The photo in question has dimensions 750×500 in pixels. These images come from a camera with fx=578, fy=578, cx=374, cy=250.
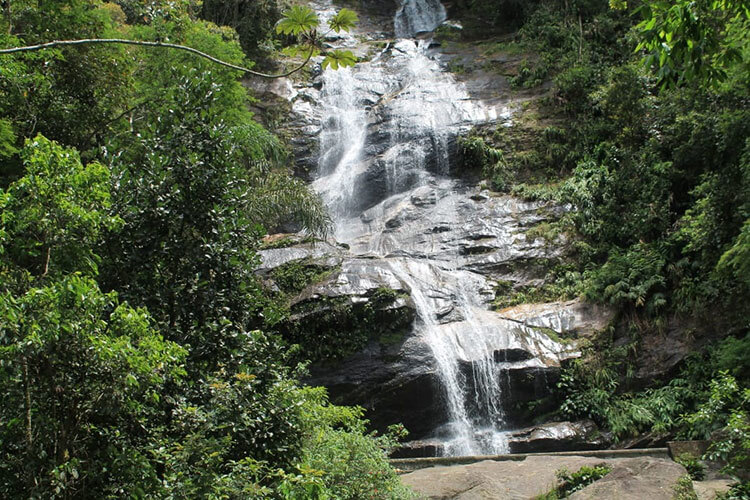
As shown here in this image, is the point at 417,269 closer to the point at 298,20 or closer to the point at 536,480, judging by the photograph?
the point at 536,480

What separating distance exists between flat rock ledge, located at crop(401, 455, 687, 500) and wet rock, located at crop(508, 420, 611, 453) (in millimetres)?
2440

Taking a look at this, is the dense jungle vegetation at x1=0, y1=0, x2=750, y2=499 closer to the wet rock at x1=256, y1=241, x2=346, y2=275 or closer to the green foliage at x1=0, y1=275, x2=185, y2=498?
the green foliage at x1=0, y1=275, x2=185, y2=498

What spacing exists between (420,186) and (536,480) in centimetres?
1311

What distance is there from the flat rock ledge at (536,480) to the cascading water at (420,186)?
3.11 m

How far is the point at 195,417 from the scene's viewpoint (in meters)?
4.68

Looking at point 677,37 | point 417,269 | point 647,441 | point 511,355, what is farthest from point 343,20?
point 417,269

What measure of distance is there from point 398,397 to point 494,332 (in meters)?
2.75

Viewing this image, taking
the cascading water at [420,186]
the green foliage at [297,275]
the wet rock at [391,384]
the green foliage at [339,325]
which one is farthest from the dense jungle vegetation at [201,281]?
the cascading water at [420,186]

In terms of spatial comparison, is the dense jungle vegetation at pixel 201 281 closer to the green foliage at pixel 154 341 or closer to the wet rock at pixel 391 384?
the green foliage at pixel 154 341

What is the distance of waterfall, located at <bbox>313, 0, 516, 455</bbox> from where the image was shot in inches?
500

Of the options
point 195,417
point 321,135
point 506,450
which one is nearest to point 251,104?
point 321,135

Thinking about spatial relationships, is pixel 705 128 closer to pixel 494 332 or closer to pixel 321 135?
pixel 494 332

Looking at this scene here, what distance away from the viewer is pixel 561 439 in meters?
11.8

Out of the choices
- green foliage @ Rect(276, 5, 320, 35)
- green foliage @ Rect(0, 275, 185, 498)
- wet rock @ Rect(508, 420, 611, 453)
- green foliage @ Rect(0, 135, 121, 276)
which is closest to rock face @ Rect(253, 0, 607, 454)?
wet rock @ Rect(508, 420, 611, 453)
